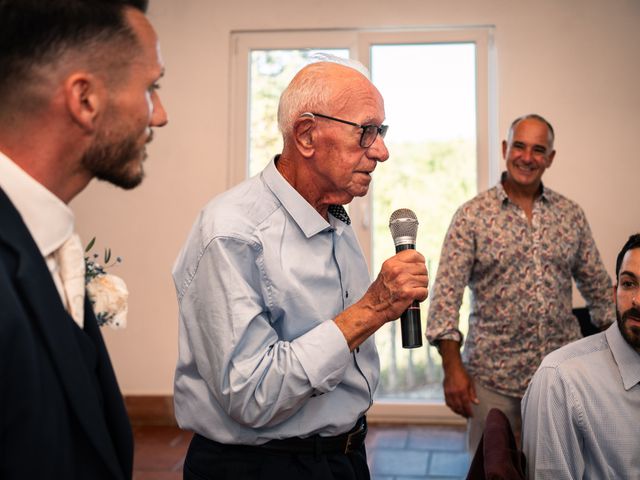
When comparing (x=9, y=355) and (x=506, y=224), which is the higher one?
(x=506, y=224)

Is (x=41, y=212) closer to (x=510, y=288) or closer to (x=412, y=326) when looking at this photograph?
(x=412, y=326)

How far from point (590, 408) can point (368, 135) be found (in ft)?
2.91

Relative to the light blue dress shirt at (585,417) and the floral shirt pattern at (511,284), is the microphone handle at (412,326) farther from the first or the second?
the floral shirt pattern at (511,284)

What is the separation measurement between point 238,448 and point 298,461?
132mm

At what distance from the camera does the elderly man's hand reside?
1.48m

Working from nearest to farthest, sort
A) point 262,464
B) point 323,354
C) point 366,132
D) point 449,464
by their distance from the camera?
point 323,354, point 262,464, point 366,132, point 449,464

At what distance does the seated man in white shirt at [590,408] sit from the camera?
178 cm

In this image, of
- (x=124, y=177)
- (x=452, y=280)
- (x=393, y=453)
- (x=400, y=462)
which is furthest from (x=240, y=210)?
(x=393, y=453)

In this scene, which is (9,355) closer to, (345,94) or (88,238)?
(345,94)

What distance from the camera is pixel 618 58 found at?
182 inches

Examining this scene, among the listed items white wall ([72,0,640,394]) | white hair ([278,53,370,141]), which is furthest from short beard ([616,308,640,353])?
white wall ([72,0,640,394])

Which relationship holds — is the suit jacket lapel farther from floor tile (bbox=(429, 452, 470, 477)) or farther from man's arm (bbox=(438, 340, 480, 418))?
floor tile (bbox=(429, 452, 470, 477))

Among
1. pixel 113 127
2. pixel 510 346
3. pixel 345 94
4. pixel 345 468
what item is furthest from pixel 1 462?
pixel 510 346

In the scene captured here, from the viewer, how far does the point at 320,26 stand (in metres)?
4.84
